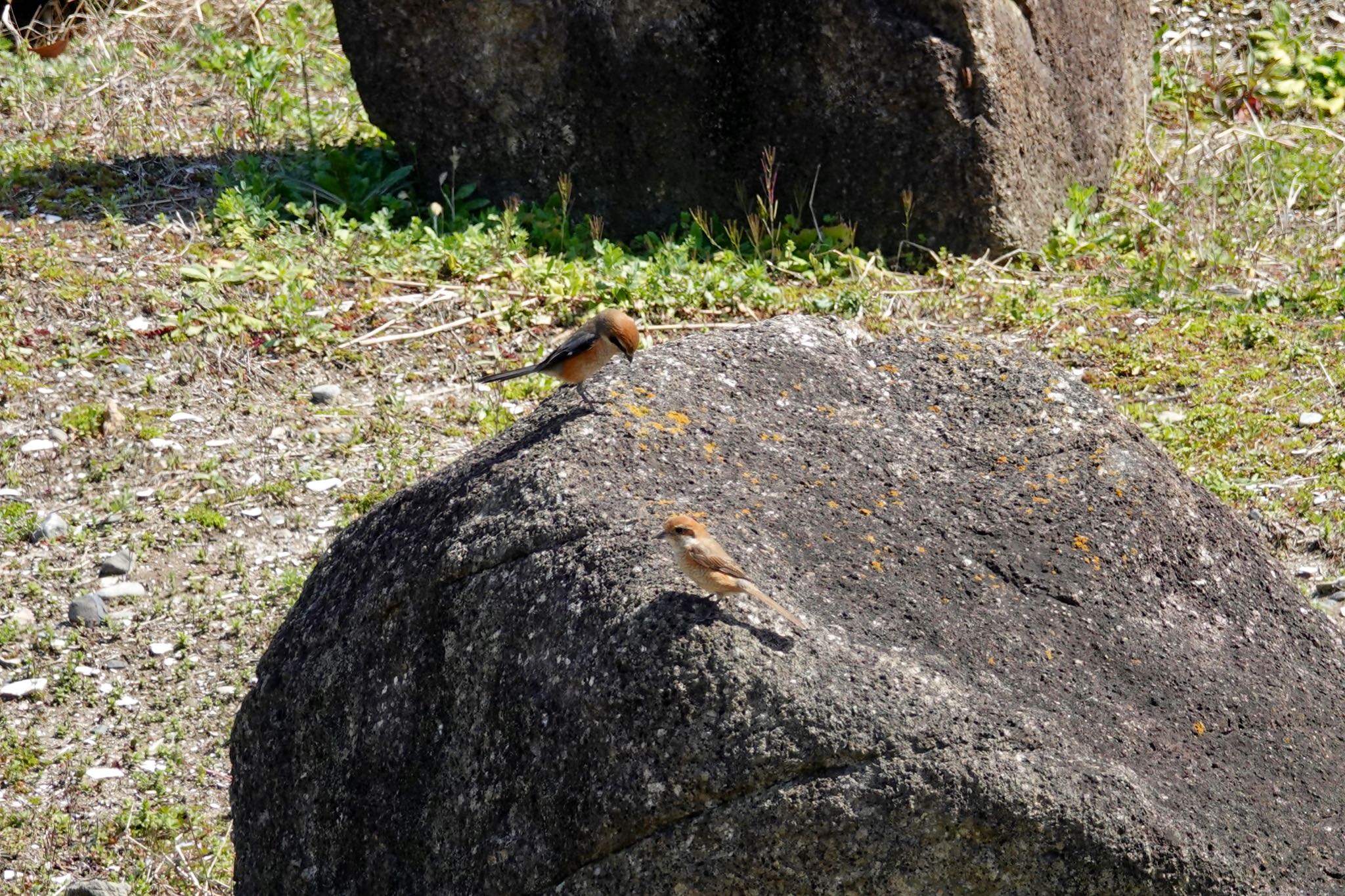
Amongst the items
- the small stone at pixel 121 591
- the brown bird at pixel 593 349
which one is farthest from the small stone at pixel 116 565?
the brown bird at pixel 593 349

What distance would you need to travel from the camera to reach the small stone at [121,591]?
218 inches

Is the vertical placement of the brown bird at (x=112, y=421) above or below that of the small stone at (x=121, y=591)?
above

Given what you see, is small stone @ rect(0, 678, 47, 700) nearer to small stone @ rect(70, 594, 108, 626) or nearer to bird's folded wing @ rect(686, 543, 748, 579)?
small stone @ rect(70, 594, 108, 626)

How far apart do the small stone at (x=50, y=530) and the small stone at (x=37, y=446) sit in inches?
20.9

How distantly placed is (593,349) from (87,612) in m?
2.62

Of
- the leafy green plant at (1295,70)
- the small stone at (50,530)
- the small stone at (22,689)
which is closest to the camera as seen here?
the small stone at (22,689)

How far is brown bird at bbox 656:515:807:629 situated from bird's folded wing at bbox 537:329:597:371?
4.10 feet

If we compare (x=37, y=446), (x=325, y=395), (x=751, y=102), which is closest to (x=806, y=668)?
(x=325, y=395)

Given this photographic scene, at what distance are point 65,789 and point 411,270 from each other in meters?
3.75

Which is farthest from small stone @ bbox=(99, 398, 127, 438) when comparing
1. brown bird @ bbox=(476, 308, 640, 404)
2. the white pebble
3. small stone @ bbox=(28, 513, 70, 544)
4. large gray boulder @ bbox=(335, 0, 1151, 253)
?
brown bird @ bbox=(476, 308, 640, 404)

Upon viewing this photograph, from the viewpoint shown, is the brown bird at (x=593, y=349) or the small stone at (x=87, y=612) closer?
the brown bird at (x=593, y=349)

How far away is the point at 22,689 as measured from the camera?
16.9ft

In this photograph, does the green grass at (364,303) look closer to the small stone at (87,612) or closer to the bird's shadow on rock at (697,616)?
the small stone at (87,612)

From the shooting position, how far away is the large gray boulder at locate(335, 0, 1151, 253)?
7.60 m
